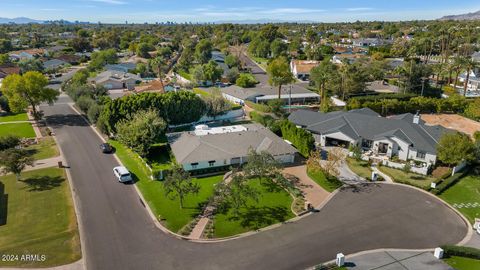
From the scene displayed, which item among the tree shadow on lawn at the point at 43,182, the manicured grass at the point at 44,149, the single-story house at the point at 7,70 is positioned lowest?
the tree shadow on lawn at the point at 43,182

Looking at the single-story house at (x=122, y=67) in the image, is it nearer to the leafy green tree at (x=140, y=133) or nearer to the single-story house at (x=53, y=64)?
the single-story house at (x=53, y=64)

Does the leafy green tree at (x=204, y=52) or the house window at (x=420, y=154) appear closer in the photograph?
the house window at (x=420, y=154)

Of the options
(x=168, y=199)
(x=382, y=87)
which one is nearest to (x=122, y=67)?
(x=382, y=87)

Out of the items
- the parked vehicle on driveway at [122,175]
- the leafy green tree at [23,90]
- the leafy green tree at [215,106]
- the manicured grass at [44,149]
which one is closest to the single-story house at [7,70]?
the leafy green tree at [23,90]

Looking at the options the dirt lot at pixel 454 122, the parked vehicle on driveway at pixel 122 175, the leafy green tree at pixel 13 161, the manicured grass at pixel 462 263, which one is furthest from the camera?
the dirt lot at pixel 454 122

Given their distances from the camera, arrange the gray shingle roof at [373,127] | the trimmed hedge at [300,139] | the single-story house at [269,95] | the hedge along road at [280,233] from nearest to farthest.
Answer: the hedge along road at [280,233] < the gray shingle roof at [373,127] < the trimmed hedge at [300,139] < the single-story house at [269,95]

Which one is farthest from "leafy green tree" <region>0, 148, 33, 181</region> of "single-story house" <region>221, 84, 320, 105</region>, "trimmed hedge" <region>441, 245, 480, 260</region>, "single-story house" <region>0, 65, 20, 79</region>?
"single-story house" <region>0, 65, 20, 79</region>

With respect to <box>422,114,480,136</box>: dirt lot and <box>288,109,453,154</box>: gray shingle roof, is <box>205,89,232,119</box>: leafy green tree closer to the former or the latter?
<box>288,109,453,154</box>: gray shingle roof
